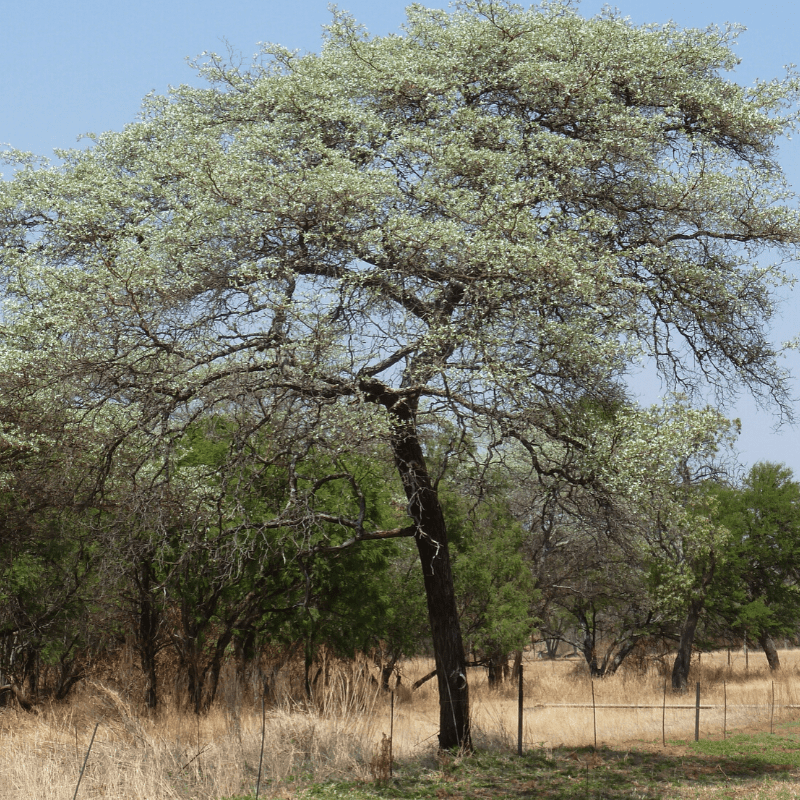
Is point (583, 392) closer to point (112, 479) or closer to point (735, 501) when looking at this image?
point (112, 479)

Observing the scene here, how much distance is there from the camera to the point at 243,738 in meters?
11.6

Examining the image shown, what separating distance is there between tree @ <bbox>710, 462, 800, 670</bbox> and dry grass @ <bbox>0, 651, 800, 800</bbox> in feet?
29.6

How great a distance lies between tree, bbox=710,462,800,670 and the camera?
1161 inches

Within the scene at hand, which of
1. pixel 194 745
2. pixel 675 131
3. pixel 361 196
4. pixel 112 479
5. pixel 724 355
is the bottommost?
pixel 194 745

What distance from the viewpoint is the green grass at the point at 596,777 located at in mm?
9695

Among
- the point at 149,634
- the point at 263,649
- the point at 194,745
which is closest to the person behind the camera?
the point at 194,745

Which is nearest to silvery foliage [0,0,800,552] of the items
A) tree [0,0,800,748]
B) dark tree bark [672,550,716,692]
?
tree [0,0,800,748]

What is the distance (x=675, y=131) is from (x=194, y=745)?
10.4m

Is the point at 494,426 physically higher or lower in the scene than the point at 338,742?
higher

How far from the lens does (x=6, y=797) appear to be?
8359mm

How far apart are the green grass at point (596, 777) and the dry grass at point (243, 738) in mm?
562

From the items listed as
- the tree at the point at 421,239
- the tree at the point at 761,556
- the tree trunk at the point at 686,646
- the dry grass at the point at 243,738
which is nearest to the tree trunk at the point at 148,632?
the dry grass at the point at 243,738

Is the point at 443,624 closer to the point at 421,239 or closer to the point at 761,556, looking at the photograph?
the point at 421,239

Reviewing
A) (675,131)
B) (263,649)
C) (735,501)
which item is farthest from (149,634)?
(735,501)
